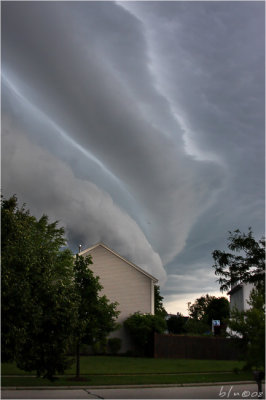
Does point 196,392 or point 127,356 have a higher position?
point 196,392

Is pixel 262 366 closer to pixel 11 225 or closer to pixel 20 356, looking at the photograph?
pixel 20 356

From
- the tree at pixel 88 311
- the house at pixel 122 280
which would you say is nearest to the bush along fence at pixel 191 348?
the house at pixel 122 280

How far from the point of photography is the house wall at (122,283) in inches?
1555

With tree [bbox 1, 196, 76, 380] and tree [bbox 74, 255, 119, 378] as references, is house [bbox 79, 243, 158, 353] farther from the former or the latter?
tree [bbox 1, 196, 76, 380]

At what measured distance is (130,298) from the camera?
131ft

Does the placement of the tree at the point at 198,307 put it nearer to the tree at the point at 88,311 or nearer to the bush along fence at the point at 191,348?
the bush along fence at the point at 191,348

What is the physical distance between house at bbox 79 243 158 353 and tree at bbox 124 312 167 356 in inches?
70.1

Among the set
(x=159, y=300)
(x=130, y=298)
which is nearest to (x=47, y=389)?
(x=130, y=298)

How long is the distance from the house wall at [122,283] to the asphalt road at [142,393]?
22.7 meters

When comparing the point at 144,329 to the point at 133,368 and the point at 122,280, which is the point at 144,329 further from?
the point at 133,368

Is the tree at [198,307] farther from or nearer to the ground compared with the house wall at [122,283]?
nearer to the ground

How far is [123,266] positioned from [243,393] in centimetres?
2592

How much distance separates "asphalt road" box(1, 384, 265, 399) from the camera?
14234mm

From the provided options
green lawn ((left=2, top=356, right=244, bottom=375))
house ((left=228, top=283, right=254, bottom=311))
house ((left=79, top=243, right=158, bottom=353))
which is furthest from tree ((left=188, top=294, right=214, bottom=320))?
green lawn ((left=2, top=356, right=244, bottom=375))
